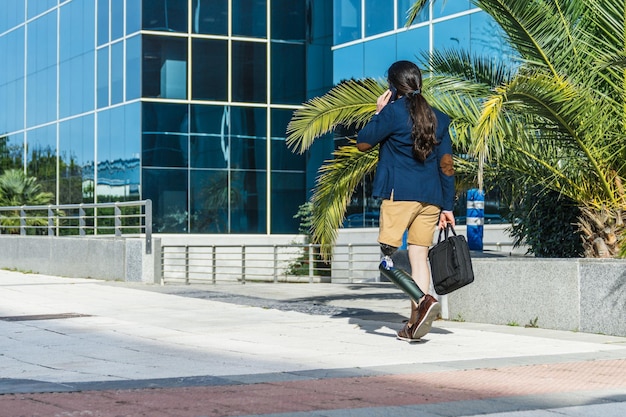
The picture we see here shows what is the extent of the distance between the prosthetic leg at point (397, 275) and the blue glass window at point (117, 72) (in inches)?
859

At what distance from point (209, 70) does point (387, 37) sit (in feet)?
17.0

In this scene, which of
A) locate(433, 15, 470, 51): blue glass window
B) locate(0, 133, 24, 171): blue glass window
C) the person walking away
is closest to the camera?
the person walking away

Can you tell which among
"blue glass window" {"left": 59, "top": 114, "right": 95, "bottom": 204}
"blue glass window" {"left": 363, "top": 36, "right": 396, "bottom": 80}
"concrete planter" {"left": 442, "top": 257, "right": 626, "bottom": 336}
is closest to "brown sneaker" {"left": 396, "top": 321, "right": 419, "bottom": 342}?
"concrete planter" {"left": 442, "top": 257, "right": 626, "bottom": 336}

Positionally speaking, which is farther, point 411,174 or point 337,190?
point 337,190

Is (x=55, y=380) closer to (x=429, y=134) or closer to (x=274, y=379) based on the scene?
(x=274, y=379)

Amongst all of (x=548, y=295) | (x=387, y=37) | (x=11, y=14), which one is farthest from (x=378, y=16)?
(x=548, y=295)

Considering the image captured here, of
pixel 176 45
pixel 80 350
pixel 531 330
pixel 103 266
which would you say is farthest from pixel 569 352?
pixel 176 45

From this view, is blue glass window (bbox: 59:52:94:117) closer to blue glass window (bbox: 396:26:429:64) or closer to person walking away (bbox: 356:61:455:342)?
blue glass window (bbox: 396:26:429:64)

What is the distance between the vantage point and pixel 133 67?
1129 inches

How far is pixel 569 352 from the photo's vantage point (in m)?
7.79

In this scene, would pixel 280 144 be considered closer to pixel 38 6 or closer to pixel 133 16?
pixel 133 16

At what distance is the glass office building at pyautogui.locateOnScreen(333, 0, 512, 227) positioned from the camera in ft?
76.2

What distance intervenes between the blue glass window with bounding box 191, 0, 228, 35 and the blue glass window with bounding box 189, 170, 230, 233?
3.64m

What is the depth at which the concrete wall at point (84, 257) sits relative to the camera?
58.2 ft
